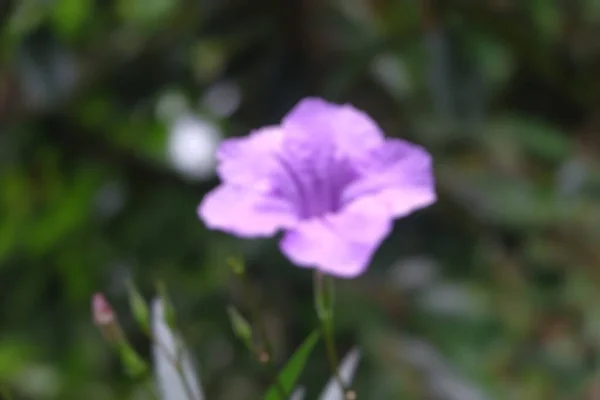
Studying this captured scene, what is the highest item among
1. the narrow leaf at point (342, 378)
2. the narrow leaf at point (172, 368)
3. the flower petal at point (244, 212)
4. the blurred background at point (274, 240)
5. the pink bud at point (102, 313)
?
the flower petal at point (244, 212)

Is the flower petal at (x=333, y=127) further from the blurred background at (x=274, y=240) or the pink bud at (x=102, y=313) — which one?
the blurred background at (x=274, y=240)

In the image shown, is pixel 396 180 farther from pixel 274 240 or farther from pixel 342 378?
pixel 274 240

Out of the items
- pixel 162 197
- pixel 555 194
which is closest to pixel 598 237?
pixel 555 194

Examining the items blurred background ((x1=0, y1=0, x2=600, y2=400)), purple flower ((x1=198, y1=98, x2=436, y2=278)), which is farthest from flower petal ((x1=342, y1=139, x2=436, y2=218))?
blurred background ((x1=0, y1=0, x2=600, y2=400))

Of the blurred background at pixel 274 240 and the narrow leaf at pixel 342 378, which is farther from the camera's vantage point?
the blurred background at pixel 274 240

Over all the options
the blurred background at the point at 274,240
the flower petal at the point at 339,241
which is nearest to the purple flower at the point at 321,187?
the flower petal at the point at 339,241

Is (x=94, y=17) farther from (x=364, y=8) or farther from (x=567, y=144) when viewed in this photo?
Result: (x=567, y=144)

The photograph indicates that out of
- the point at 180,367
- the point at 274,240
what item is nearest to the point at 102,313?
the point at 180,367
